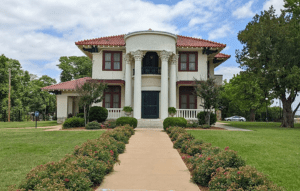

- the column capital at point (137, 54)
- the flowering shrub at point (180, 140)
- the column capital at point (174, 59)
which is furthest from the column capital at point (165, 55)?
the flowering shrub at point (180, 140)

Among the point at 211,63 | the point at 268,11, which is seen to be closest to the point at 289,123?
the point at 211,63

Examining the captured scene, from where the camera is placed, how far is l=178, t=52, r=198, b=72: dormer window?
23.5 metres

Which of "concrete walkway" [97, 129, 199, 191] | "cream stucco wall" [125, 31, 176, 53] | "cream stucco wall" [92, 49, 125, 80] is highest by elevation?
"cream stucco wall" [125, 31, 176, 53]

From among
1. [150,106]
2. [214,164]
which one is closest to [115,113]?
[150,106]

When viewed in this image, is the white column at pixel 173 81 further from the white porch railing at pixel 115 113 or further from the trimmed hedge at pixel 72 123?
the trimmed hedge at pixel 72 123

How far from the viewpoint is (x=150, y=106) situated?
22.0 m

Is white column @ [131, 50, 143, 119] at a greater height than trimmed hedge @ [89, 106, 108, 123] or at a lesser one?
greater

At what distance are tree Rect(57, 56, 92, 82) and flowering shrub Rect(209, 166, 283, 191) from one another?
154 feet

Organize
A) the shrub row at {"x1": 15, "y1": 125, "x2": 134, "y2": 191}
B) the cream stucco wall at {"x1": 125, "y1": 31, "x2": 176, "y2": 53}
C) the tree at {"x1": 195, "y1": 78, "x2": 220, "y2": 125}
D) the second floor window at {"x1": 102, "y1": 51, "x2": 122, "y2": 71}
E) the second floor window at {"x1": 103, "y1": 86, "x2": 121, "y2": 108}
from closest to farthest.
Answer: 1. the shrub row at {"x1": 15, "y1": 125, "x2": 134, "y2": 191}
2. the tree at {"x1": 195, "y1": 78, "x2": 220, "y2": 125}
3. the cream stucco wall at {"x1": 125, "y1": 31, "x2": 176, "y2": 53}
4. the second floor window at {"x1": 102, "y1": 51, "x2": 122, "y2": 71}
5. the second floor window at {"x1": 103, "y1": 86, "x2": 121, "y2": 108}

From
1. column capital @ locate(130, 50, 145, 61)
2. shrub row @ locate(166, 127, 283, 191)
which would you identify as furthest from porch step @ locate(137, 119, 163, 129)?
shrub row @ locate(166, 127, 283, 191)

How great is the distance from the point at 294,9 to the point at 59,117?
25501 millimetres

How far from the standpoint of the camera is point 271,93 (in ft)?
79.5

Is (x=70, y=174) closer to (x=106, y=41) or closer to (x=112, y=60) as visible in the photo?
(x=112, y=60)

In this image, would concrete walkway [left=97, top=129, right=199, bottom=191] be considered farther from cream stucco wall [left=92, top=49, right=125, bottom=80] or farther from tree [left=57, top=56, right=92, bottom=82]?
tree [left=57, top=56, right=92, bottom=82]
